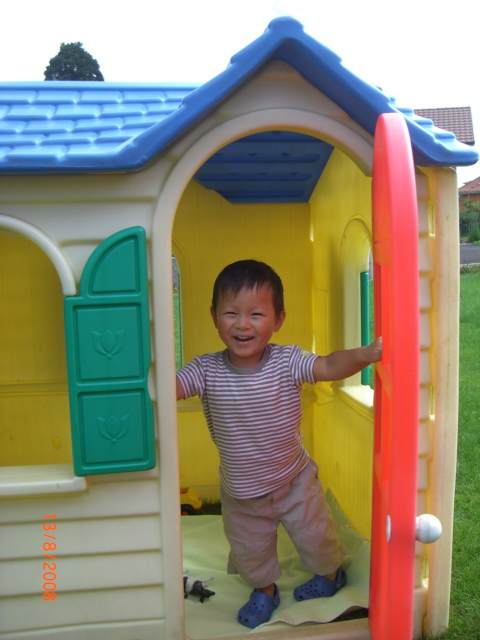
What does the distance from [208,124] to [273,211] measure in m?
1.84

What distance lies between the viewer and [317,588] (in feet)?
10.3

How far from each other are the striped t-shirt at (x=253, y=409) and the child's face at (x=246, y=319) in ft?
0.37

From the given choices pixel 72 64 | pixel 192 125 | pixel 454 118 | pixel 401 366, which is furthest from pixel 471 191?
pixel 401 366

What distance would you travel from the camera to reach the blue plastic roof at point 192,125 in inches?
93.0

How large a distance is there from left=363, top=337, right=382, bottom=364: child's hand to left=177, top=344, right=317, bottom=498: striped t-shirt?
0.40 metres

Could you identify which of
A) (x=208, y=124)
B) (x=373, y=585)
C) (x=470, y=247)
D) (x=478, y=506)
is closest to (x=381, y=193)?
(x=208, y=124)

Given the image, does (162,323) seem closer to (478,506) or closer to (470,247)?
(478,506)

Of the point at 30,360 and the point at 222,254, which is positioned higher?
the point at 222,254

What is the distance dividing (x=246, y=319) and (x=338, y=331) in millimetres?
1145

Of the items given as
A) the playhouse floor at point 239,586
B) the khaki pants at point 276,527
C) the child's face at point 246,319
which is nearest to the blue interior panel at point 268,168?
the child's face at point 246,319

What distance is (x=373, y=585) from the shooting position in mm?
2654

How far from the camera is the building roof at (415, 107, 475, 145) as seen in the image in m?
31.6

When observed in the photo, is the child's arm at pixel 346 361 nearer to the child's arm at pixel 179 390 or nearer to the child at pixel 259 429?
the child at pixel 259 429

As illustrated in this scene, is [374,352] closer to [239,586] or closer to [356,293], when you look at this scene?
[356,293]
